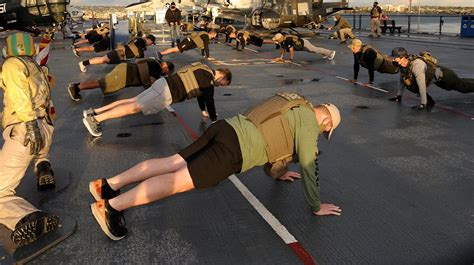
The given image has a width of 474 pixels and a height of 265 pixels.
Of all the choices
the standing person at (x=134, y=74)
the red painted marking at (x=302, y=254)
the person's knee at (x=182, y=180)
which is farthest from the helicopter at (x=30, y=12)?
the red painted marking at (x=302, y=254)

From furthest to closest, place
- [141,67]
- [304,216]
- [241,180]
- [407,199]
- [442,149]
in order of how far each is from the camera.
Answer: [141,67] → [442,149] → [241,180] → [407,199] → [304,216]

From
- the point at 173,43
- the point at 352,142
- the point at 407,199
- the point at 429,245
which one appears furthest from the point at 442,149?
the point at 173,43

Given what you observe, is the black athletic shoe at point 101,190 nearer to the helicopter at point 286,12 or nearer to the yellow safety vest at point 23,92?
the yellow safety vest at point 23,92

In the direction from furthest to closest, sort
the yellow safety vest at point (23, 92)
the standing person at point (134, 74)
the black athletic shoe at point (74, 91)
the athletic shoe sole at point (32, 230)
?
the black athletic shoe at point (74, 91) < the standing person at point (134, 74) < the yellow safety vest at point (23, 92) < the athletic shoe sole at point (32, 230)

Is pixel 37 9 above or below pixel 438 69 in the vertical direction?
above

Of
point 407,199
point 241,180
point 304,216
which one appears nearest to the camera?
point 304,216

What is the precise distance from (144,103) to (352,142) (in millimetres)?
4051

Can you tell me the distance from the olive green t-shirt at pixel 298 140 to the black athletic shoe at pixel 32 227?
2.16 m

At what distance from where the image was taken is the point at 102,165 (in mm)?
6328

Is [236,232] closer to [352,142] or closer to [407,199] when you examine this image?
[407,199]

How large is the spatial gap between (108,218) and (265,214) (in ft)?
5.93

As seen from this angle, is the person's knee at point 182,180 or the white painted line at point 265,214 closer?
the person's knee at point 182,180

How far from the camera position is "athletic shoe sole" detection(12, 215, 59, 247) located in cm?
392

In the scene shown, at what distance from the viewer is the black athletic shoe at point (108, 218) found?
13.0ft
